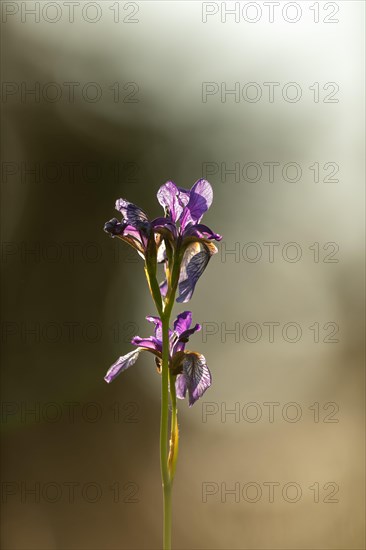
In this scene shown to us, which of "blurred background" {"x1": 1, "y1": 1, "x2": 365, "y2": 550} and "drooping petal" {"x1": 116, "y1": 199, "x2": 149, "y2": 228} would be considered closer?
"drooping petal" {"x1": 116, "y1": 199, "x2": 149, "y2": 228}

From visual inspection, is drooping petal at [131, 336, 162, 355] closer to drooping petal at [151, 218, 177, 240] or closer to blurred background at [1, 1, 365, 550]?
drooping petal at [151, 218, 177, 240]

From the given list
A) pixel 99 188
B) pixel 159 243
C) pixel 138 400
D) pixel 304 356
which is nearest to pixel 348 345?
pixel 304 356

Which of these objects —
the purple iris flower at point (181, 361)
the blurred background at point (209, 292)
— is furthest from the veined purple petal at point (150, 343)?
the blurred background at point (209, 292)

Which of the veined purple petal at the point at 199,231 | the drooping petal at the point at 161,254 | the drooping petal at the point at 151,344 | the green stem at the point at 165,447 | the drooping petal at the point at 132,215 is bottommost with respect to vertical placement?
the green stem at the point at 165,447

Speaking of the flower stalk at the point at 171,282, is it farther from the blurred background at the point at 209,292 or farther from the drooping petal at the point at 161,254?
the blurred background at the point at 209,292

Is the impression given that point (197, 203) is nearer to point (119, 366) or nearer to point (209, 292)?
point (119, 366)

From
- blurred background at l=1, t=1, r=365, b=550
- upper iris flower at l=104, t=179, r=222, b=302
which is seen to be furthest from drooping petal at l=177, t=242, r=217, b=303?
blurred background at l=1, t=1, r=365, b=550
